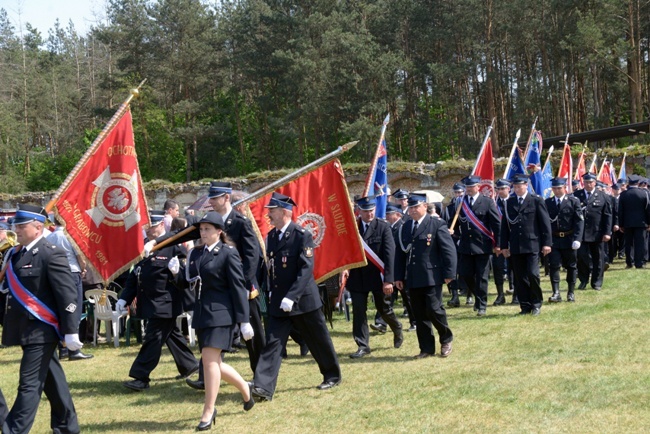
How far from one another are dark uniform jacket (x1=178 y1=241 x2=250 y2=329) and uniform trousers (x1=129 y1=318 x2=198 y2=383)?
1908mm

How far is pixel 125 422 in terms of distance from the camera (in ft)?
22.3

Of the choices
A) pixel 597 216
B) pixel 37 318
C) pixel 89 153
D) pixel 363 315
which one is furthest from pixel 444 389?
pixel 597 216

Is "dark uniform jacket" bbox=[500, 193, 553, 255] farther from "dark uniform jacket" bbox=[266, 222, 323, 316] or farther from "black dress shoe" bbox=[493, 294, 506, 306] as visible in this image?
"dark uniform jacket" bbox=[266, 222, 323, 316]

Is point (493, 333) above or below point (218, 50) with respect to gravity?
below

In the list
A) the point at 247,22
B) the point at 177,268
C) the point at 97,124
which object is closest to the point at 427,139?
the point at 247,22

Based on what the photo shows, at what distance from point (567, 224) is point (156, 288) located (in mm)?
7256

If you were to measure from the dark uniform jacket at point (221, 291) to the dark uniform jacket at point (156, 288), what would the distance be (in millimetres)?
1774

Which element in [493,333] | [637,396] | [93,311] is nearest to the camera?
[637,396]

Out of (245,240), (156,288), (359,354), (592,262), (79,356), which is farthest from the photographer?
(592,262)

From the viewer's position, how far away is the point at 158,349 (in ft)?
26.6

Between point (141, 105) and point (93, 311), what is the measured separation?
3817 centimetres

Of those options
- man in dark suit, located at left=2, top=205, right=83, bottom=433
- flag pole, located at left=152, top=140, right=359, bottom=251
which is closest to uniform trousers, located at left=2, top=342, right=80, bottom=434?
man in dark suit, located at left=2, top=205, right=83, bottom=433

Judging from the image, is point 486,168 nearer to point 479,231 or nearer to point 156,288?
point 479,231

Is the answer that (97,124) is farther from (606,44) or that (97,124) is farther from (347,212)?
(347,212)
